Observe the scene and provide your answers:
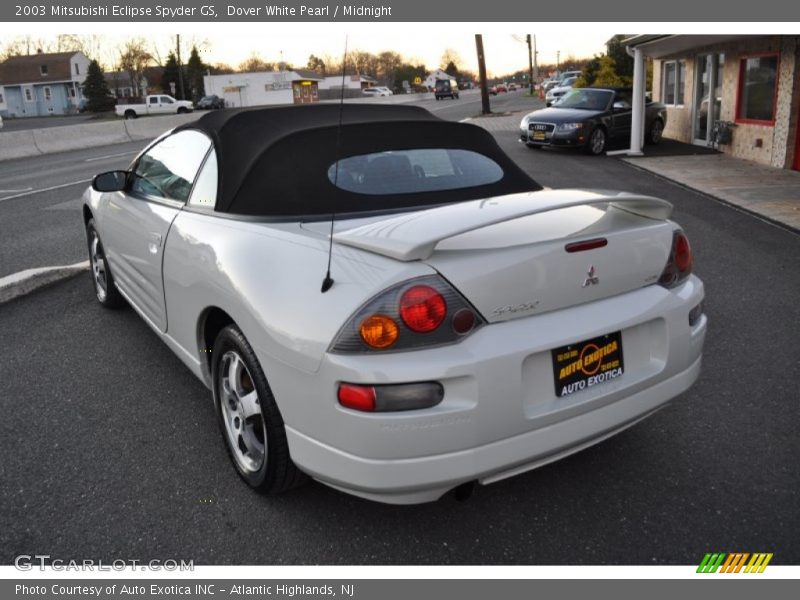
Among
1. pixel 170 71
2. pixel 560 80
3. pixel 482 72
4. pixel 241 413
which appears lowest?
pixel 241 413

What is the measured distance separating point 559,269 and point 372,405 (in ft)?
2.68

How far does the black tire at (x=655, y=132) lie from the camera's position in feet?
63.0

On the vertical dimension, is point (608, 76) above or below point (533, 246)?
above

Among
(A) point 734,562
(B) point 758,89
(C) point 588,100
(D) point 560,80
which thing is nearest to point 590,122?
(C) point 588,100

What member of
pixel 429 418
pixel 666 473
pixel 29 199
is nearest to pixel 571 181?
pixel 29 199

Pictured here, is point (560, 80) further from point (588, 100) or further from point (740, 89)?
point (740, 89)

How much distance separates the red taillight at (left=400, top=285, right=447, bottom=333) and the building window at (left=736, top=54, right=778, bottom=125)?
46.8 ft

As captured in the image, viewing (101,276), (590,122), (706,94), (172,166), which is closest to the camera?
(172,166)

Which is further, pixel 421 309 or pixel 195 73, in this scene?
pixel 195 73

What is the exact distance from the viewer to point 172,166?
160 inches

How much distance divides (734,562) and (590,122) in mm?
16182

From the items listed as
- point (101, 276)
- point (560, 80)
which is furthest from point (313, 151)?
point (560, 80)

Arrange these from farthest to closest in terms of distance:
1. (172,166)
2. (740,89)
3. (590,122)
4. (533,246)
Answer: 1. (590,122)
2. (740,89)
3. (172,166)
4. (533,246)

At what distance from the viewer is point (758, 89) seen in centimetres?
1488
